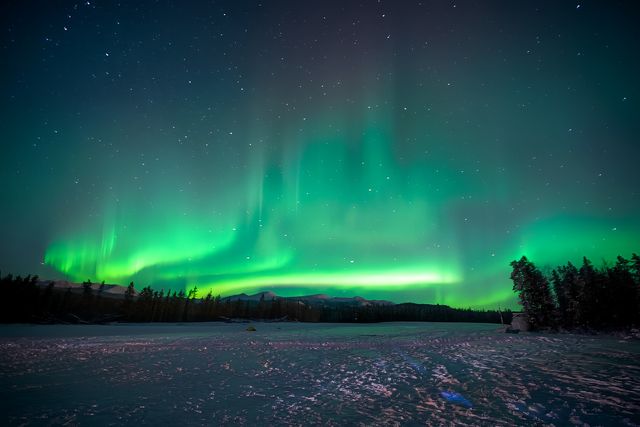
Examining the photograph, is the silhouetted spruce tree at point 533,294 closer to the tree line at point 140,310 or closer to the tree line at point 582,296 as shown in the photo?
the tree line at point 582,296

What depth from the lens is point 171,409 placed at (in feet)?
24.5

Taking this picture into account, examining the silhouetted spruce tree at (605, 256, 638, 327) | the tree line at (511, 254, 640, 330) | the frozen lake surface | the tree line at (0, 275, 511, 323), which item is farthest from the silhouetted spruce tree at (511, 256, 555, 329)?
the tree line at (0, 275, 511, 323)

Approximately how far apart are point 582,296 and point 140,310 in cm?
11612

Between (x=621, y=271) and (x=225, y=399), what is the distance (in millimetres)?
73737

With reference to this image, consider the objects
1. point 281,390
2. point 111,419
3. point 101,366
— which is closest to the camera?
point 111,419

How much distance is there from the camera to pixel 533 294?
175 ft

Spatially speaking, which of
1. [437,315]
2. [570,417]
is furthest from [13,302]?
[437,315]

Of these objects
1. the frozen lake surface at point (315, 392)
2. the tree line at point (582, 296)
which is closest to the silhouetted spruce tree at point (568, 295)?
the tree line at point (582, 296)

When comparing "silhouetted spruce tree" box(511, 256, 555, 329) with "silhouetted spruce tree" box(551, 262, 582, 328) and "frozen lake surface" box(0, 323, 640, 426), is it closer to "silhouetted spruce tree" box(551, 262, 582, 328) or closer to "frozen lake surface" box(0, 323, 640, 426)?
"silhouetted spruce tree" box(551, 262, 582, 328)

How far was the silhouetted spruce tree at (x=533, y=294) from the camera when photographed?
52844 mm

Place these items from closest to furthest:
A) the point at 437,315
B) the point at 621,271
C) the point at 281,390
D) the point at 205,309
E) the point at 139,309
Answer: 1. the point at 281,390
2. the point at 621,271
3. the point at 139,309
4. the point at 205,309
5. the point at 437,315

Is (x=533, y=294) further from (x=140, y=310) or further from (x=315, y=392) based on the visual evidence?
(x=140, y=310)

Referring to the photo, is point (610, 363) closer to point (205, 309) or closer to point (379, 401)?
point (379, 401)

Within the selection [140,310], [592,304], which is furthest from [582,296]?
[140,310]
